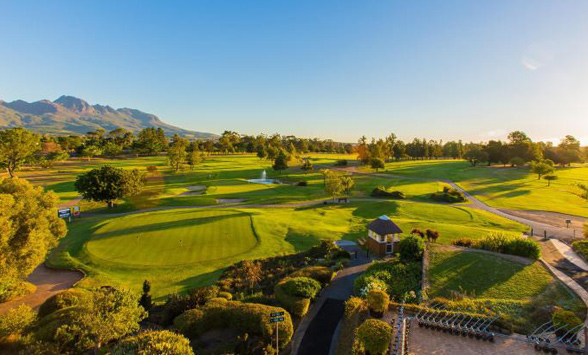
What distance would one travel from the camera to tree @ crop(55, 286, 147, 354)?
15.3 metres

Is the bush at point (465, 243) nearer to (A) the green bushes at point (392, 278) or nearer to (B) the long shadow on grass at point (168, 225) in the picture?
(A) the green bushes at point (392, 278)

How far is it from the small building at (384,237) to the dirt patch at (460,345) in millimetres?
16735

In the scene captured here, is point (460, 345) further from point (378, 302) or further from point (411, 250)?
point (411, 250)

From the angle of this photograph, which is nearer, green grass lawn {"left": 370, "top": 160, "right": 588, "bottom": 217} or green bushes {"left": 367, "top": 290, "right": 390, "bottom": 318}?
green bushes {"left": 367, "top": 290, "right": 390, "bottom": 318}

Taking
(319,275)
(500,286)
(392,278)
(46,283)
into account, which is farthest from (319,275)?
(46,283)

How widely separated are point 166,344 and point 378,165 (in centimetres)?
10669

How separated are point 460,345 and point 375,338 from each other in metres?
5.54

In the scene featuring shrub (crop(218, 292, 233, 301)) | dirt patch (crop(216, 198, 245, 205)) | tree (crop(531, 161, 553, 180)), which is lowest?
shrub (crop(218, 292, 233, 301))

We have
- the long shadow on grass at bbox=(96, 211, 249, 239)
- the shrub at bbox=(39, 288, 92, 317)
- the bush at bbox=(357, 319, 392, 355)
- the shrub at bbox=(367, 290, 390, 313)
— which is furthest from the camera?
the long shadow on grass at bbox=(96, 211, 249, 239)

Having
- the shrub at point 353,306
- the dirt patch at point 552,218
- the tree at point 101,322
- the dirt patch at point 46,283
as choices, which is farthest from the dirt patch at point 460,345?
the dirt patch at point 552,218

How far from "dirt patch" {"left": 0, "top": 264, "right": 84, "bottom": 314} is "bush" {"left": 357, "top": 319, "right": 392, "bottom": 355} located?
2751 cm

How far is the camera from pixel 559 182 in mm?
86938

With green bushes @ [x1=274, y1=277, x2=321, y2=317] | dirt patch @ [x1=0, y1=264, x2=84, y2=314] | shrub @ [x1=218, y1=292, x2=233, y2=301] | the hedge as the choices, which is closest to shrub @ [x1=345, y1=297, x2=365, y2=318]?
green bushes @ [x1=274, y1=277, x2=321, y2=317]

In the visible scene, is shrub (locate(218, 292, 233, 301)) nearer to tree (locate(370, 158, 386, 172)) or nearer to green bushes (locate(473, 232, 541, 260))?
green bushes (locate(473, 232, 541, 260))
